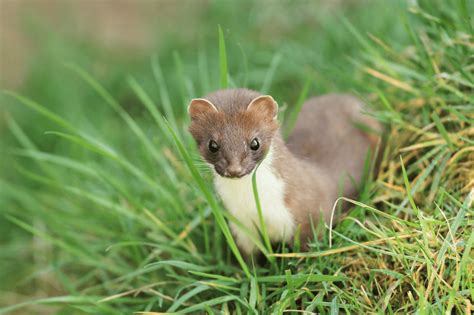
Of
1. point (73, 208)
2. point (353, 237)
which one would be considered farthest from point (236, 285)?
point (73, 208)

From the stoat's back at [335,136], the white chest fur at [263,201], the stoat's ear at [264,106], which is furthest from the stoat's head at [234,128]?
the stoat's back at [335,136]

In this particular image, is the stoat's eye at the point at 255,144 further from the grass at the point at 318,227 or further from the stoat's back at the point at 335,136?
the stoat's back at the point at 335,136

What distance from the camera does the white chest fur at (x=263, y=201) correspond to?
3.61 metres

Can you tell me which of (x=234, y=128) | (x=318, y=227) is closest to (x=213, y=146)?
(x=234, y=128)

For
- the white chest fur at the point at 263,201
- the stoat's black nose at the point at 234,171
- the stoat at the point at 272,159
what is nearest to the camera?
the stoat's black nose at the point at 234,171

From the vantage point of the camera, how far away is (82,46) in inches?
306

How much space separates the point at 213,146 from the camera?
3.44 metres

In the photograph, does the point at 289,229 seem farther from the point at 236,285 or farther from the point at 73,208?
the point at 73,208

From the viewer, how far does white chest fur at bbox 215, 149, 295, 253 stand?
3605mm

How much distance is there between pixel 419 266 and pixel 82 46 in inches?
219

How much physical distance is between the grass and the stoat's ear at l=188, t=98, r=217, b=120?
20cm

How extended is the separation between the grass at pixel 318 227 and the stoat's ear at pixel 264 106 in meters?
0.43

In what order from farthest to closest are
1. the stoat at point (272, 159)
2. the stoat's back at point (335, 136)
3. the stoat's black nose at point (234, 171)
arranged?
the stoat's back at point (335, 136) < the stoat at point (272, 159) < the stoat's black nose at point (234, 171)

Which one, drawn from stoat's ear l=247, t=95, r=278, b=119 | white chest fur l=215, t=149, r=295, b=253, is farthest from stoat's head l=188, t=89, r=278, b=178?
white chest fur l=215, t=149, r=295, b=253
